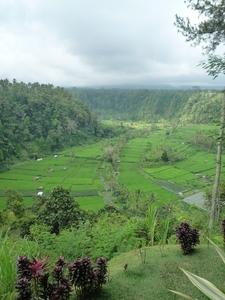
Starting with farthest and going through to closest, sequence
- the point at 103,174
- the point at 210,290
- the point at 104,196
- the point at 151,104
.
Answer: the point at 151,104 < the point at 103,174 < the point at 104,196 < the point at 210,290

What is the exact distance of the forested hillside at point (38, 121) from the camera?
3912cm

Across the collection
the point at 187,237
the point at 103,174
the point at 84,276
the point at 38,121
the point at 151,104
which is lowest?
the point at 103,174

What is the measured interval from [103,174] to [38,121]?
20.3 m

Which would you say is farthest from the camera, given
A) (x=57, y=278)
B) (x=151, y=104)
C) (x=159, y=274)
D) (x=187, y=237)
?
(x=151, y=104)

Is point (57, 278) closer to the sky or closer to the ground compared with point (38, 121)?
closer to the sky

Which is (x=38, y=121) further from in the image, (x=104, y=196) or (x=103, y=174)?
(x=104, y=196)

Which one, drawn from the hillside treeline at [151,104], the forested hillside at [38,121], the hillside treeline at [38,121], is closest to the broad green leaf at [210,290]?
the hillside treeline at [38,121]

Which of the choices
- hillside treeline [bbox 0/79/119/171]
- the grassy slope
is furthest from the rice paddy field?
the grassy slope

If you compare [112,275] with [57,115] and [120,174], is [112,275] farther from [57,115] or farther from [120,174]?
[57,115]

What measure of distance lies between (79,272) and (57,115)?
162ft

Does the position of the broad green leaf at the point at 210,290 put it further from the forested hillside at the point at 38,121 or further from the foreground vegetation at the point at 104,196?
the forested hillside at the point at 38,121

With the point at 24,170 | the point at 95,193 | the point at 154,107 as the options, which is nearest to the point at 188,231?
the point at 95,193

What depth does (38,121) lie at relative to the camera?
1833 inches

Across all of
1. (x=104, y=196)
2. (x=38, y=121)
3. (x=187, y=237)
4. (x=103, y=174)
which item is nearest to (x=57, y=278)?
(x=187, y=237)
